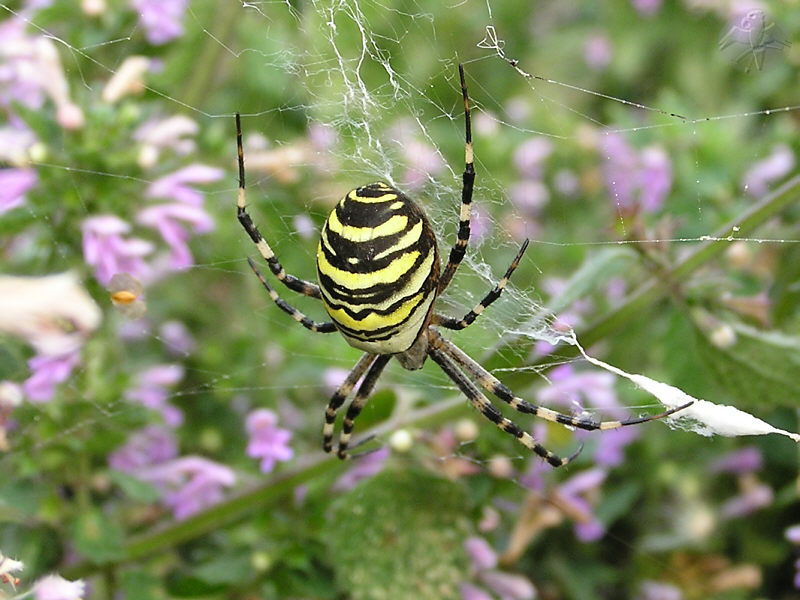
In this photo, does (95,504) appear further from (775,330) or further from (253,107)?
(775,330)

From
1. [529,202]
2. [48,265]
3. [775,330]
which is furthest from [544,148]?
[48,265]

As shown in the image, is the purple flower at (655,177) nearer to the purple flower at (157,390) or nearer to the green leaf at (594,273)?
the green leaf at (594,273)

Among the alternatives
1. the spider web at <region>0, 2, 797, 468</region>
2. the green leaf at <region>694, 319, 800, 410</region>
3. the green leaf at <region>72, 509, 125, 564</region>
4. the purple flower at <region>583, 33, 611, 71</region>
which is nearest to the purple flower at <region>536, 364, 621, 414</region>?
the spider web at <region>0, 2, 797, 468</region>

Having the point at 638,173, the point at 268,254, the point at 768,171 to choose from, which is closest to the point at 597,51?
the point at 638,173

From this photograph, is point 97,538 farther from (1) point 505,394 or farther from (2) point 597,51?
(2) point 597,51

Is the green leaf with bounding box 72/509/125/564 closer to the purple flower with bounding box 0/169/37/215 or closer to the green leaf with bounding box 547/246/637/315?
the purple flower with bounding box 0/169/37/215
